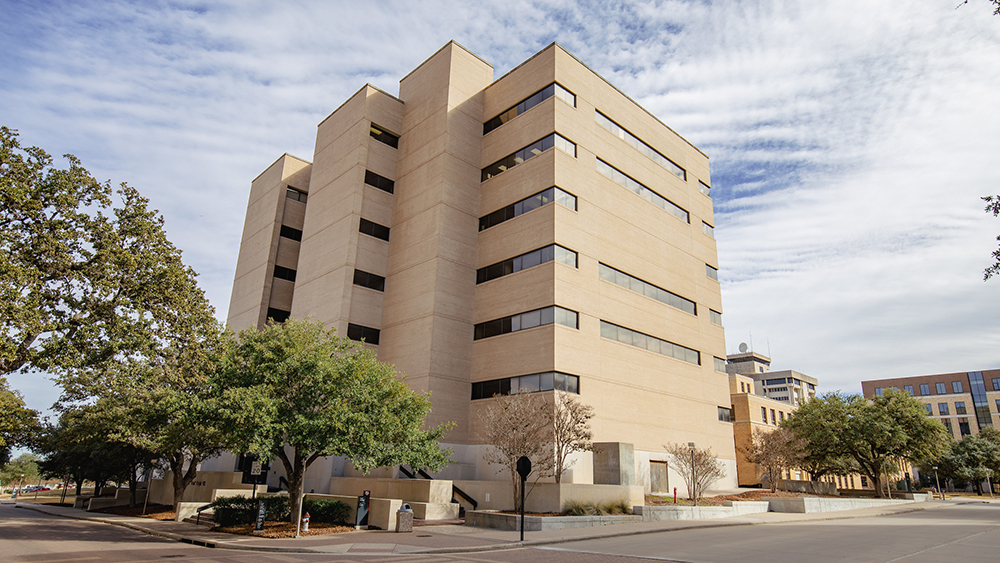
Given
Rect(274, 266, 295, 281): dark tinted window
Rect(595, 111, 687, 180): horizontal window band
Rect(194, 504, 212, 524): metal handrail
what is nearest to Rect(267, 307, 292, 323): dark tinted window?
Rect(274, 266, 295, 281): dark tinted window

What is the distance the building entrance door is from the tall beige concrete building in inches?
5.1

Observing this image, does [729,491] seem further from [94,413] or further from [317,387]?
[94,413]

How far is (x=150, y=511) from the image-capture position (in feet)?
120

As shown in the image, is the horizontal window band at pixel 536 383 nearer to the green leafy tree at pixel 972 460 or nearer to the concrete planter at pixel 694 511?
the concrete planter at pixel 694 511

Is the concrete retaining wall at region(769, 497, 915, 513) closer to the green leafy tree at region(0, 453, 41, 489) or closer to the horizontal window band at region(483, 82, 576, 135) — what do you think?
the horizontal window band at region(483, 82, 576, 135)

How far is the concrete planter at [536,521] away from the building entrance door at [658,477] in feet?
44.6

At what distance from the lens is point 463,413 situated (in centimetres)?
3838

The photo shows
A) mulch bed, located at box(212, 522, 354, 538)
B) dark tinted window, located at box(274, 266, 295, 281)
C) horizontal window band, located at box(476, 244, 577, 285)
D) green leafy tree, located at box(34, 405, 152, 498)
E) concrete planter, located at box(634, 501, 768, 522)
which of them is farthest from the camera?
dark tinted window, located at box(274, 266, 295, 281)

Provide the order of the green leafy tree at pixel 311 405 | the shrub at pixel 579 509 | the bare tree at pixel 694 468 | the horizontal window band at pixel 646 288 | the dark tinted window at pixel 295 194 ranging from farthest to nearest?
the dark tinted window at pixel 295 194 < the horizontal window band at pixel 646 288 < the bare tree at pixel 694 468 < the shrub at pixel 579 509 < the green leafy tree at pixel 311 405

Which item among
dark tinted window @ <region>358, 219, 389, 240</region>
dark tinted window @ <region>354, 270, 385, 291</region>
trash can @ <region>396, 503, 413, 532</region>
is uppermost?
dark tinted window @ <region>358, 219, 389, 240</region>

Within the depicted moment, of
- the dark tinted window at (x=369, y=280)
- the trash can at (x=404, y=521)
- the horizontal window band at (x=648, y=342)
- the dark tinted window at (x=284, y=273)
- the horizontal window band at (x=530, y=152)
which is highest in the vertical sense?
the horizontal window band at (x=530, y=152)

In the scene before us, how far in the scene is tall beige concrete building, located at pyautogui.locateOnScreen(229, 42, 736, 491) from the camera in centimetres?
3712

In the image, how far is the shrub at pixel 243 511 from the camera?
2498cm

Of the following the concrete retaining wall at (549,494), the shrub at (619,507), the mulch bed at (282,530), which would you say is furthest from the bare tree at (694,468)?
the mulch bed at (282,530)
